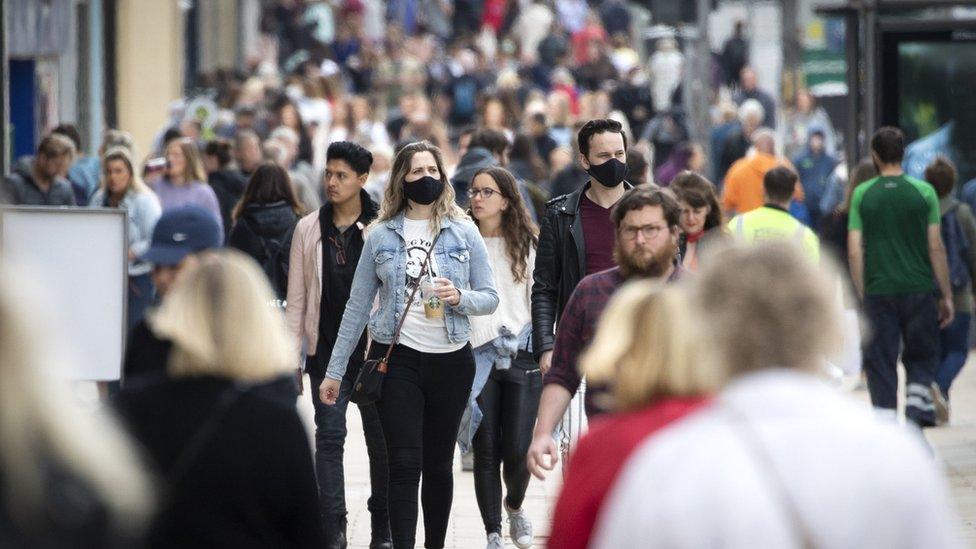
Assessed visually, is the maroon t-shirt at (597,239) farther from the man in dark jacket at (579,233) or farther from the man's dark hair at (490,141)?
the man's dark hair at (490,141)

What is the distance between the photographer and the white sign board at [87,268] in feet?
32.1

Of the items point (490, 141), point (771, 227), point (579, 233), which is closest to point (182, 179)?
point (490, 141)

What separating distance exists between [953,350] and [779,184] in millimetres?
3364

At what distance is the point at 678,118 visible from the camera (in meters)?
22.0

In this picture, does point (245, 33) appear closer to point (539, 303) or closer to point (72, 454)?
point (539, 303)

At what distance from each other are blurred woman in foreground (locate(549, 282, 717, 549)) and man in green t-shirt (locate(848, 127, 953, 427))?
7321 millimetres

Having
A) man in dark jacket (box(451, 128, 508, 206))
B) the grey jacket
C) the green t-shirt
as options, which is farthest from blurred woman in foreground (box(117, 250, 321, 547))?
the grey jacket

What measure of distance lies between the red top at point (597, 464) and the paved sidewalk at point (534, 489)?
347cm

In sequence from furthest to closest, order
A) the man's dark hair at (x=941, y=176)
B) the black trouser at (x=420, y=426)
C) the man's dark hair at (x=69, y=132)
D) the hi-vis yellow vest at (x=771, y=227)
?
the man's dark hair at (x=69, y=132), the man's dark hair at (x=941, y=176), the hi-vis yellow vest at (x=771, y=227), the black trouser at (x=420, y=426)

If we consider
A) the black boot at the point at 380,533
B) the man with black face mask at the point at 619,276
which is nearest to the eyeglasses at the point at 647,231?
the man with black face mask at the point at 619,276

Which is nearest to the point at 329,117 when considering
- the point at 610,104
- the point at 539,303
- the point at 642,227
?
the point at 610,104

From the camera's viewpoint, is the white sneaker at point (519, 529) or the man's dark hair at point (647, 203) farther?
the white sneaker at point (519, 529)

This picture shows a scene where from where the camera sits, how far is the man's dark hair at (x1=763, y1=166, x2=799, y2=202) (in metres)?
10.5

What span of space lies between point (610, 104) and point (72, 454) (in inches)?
888
